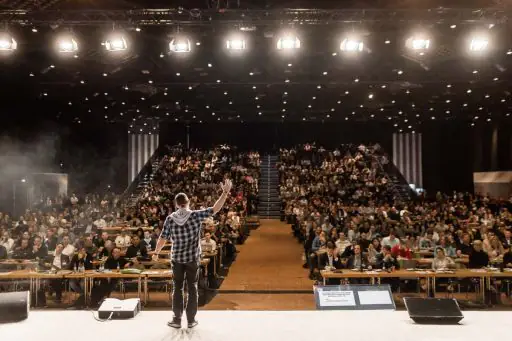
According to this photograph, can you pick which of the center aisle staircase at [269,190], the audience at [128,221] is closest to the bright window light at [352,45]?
the audience at [128,221]

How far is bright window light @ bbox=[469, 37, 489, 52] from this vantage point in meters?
9.20

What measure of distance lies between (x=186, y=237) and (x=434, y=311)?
2.58m

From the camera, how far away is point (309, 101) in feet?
73.9

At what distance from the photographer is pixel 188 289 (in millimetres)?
4867

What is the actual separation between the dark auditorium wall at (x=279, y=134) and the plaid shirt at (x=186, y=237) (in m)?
23.4

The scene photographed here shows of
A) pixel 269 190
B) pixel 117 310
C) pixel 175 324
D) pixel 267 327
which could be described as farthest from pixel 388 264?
pixel 269 190

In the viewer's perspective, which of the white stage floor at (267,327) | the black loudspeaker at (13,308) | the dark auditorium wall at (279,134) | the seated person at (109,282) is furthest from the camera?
the dark auditorium wall at (279,134)

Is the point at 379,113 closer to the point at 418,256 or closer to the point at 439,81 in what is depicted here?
the point at 439,81

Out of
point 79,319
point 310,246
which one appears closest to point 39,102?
point 310,246

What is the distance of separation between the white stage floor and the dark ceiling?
5639 millimetres

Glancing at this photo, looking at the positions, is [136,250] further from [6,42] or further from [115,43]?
[6,42]

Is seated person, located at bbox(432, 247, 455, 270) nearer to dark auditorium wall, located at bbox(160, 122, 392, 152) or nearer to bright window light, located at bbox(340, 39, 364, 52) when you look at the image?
bright window light, located at bbox(340, 39, 364, 52)

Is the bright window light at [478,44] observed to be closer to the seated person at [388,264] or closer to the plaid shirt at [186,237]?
the seated person at [388,264]

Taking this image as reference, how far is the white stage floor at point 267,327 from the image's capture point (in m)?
4.43
